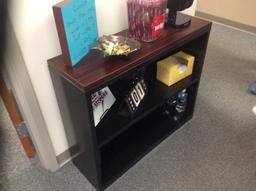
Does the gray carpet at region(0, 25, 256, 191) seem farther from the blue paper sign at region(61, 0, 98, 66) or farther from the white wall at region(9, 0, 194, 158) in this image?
the blue paper sign at region(61, 0, 98, 66)

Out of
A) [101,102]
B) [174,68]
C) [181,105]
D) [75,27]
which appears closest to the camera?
[75,27]

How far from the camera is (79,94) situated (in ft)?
3.04

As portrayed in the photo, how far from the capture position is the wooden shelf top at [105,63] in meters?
0.92

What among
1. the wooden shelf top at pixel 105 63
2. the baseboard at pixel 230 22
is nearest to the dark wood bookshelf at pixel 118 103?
the wooden shelf top at pixel 105 63

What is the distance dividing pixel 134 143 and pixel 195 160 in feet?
1.21

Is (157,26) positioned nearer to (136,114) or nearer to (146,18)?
(146,18)

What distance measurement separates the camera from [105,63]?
1.00m

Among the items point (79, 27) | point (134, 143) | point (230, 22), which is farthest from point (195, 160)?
point (230, 22)

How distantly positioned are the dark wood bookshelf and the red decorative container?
50 millimetres

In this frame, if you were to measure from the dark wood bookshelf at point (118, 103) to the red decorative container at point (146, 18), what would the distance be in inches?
2.0

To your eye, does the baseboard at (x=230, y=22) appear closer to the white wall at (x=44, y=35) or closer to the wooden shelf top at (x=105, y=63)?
the wooden shelf top at (x=105, y=63)

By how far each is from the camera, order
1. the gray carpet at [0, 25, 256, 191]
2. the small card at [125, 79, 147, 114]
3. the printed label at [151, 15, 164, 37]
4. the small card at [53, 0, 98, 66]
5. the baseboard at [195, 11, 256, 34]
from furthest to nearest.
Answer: the baseboard at [195, 11, 256, 34] < the gray carpet at [0, 25, 256, 191] < the small card at [125, 79, 147, 114] < the printed label at [151, 15, 164, 37] < the small card at [53, 0, 98, 66]

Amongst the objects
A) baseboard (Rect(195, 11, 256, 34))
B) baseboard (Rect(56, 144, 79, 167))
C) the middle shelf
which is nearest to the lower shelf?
baseboard (Rect(56, 144, 79, 167))

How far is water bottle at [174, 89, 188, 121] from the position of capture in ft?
5.29
